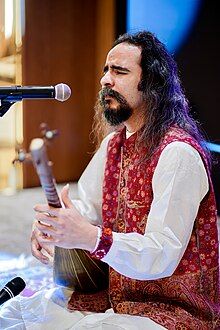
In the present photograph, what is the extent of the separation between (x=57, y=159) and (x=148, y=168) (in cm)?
367

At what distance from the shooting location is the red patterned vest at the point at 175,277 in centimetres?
153

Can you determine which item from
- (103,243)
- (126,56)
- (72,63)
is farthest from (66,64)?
(103,243)

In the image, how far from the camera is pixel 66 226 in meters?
1.23

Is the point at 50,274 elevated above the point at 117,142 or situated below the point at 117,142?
below

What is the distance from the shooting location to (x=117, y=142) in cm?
175

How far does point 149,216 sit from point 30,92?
45 centimetres

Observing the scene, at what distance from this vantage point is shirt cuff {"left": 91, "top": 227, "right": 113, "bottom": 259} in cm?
132

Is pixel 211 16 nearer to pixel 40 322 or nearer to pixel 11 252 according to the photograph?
pixel 11 252

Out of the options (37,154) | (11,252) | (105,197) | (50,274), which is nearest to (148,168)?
(105,197)

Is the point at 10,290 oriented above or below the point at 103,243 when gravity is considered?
below

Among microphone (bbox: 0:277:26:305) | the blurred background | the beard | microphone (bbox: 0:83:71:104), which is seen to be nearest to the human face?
the beard

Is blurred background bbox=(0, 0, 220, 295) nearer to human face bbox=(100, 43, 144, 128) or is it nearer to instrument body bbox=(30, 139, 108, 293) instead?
instrument body bbox=(30, 139, 108, 293)

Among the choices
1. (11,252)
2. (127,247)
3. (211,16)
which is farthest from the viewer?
(211,16)

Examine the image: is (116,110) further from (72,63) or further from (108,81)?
(72,63)
